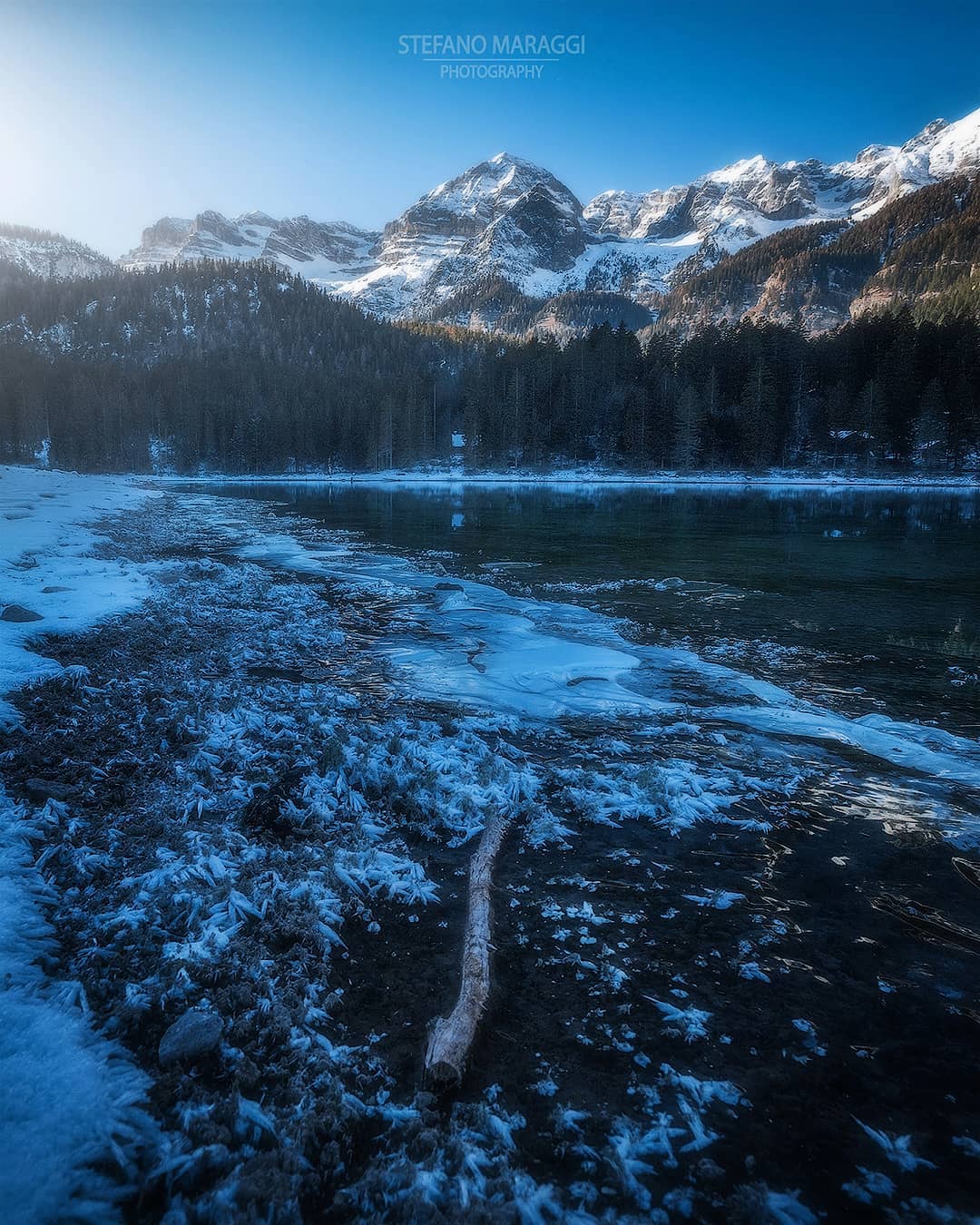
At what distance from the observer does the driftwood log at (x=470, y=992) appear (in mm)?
3201

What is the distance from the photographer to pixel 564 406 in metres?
98.6

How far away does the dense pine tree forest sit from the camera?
82.0 m

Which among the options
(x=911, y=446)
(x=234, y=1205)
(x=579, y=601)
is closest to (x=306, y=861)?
(x=234, y=1205)

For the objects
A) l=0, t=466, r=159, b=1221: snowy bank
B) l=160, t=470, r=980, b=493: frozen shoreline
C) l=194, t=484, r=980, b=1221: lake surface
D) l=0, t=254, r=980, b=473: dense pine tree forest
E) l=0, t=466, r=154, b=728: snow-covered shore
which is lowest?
l=194, t=484, r=980, b=1221: lake surface

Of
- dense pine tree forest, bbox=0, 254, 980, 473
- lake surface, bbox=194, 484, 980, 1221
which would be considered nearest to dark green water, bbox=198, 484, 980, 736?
lake surface, bbox=194, 484, 980, 1221

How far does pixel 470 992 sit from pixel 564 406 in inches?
4039

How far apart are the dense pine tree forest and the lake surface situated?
80677 mm

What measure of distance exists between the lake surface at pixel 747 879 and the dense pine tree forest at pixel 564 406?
8068 centimetres

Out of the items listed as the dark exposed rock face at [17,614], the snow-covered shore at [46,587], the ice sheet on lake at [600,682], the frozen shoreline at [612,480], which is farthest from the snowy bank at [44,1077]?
the frozen shoreline at [612,480]

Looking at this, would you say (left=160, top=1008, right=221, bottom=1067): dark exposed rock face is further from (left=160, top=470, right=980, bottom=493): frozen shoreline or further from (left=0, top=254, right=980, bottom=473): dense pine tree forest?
(left=0, top=254, right=980, bottom=473): dense pine tree forest

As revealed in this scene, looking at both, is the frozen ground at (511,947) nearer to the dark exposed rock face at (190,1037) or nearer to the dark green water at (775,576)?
the dark exposed rock face at (190,1037)

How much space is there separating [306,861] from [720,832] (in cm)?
395

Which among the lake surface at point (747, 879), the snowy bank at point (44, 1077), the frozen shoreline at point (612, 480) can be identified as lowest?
the lake surface at point (747, 879)

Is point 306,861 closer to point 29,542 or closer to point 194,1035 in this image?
point 194,1035
